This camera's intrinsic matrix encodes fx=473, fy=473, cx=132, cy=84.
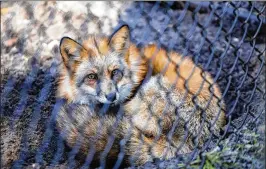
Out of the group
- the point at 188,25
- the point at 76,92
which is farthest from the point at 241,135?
the point at 188,25

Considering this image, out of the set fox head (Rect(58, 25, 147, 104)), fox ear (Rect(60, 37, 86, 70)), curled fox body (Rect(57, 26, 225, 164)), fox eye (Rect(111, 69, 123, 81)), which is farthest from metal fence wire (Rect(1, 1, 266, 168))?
fox ear (Rect(60, 37, 86, 70))

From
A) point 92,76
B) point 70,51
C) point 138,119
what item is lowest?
point 138,119

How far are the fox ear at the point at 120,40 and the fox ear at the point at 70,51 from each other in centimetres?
22

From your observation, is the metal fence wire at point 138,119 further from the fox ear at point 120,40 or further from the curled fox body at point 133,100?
the fox ear at point 120,40

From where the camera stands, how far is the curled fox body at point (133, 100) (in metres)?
2.82

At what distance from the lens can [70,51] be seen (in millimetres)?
3441

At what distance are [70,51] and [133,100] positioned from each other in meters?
0.60

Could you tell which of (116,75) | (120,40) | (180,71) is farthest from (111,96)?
(180,71)

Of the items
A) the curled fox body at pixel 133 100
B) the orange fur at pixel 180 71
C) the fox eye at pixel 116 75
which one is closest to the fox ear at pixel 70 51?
the curled fox body at pixel 133 100

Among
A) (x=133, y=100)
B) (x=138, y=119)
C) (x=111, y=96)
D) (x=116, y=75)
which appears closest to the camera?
(x=138, y=119)

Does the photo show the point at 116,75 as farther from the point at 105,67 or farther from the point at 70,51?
the point at 70,51

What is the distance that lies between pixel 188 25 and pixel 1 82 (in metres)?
2.19

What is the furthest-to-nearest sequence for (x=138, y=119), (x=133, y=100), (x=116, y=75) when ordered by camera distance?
1. (x=116, y=75)
2. (x=133, y=100)
3. (x=138, y=119)

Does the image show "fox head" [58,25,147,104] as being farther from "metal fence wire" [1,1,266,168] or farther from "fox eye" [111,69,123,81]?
"metal fence wire" [1,1,266,168]
